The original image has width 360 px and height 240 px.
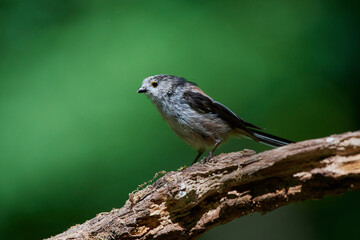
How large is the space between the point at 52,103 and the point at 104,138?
0.61 metres

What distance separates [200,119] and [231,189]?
0.88 m

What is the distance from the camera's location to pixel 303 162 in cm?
193

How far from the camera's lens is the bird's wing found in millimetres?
2971

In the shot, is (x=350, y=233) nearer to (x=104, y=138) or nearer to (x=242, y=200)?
(x=242, y=200)

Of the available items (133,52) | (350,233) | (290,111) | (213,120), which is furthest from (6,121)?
(350,233)

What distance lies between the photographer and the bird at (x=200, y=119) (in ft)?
9.67

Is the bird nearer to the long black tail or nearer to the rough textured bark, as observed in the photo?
the long black tail

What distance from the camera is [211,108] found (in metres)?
3.00

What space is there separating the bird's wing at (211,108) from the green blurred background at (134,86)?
785mm

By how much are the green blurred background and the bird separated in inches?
27.6

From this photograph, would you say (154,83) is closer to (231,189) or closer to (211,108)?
(211,108)

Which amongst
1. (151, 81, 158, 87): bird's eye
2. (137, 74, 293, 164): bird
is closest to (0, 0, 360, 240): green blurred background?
(151, 81, 158, 87): bird's eye

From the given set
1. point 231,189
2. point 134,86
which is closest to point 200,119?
point 231,189

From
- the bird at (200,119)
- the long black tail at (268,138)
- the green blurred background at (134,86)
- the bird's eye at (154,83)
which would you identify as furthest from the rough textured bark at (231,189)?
the green blurred background at (134,86)
